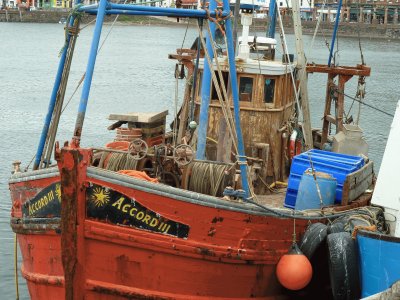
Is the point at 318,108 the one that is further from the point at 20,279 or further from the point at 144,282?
the point at 144,282

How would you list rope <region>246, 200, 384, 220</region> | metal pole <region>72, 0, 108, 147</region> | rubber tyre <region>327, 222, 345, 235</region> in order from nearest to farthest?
metal pole <region>72, 0, 108, 147</region> → rope <region>246, 200, 384, 220</region> → rubber tyre <region>327, 222, 345, 235</region>

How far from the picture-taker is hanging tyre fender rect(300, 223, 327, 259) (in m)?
11.1

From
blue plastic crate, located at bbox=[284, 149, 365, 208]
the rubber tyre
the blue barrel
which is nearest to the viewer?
the rubber tyre

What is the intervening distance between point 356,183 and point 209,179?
9.15 feet

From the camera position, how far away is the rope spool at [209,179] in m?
11.0

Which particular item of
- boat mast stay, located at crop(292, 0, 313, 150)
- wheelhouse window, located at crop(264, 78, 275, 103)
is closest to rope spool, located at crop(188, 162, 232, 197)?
wheelhouse window, located at crop(264, 78, 275, 103)

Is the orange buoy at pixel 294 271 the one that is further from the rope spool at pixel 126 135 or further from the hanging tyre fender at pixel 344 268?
the rope spool at pixel 126 135

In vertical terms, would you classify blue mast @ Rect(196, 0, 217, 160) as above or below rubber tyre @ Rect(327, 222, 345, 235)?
above

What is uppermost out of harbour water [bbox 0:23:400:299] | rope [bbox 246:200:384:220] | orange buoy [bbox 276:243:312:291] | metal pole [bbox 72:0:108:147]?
metal pole [bbox 72:0:108:147]

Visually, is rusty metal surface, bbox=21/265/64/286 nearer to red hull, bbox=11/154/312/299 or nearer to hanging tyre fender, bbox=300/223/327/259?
red hull, bbox=11/154/312/299

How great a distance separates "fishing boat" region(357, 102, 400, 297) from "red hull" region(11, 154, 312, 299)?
1.35 m

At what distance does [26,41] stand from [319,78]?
47.3m

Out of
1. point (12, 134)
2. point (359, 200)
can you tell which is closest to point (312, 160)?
point (359, 200)

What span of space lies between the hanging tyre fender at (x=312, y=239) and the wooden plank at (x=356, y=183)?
39.1 inches
